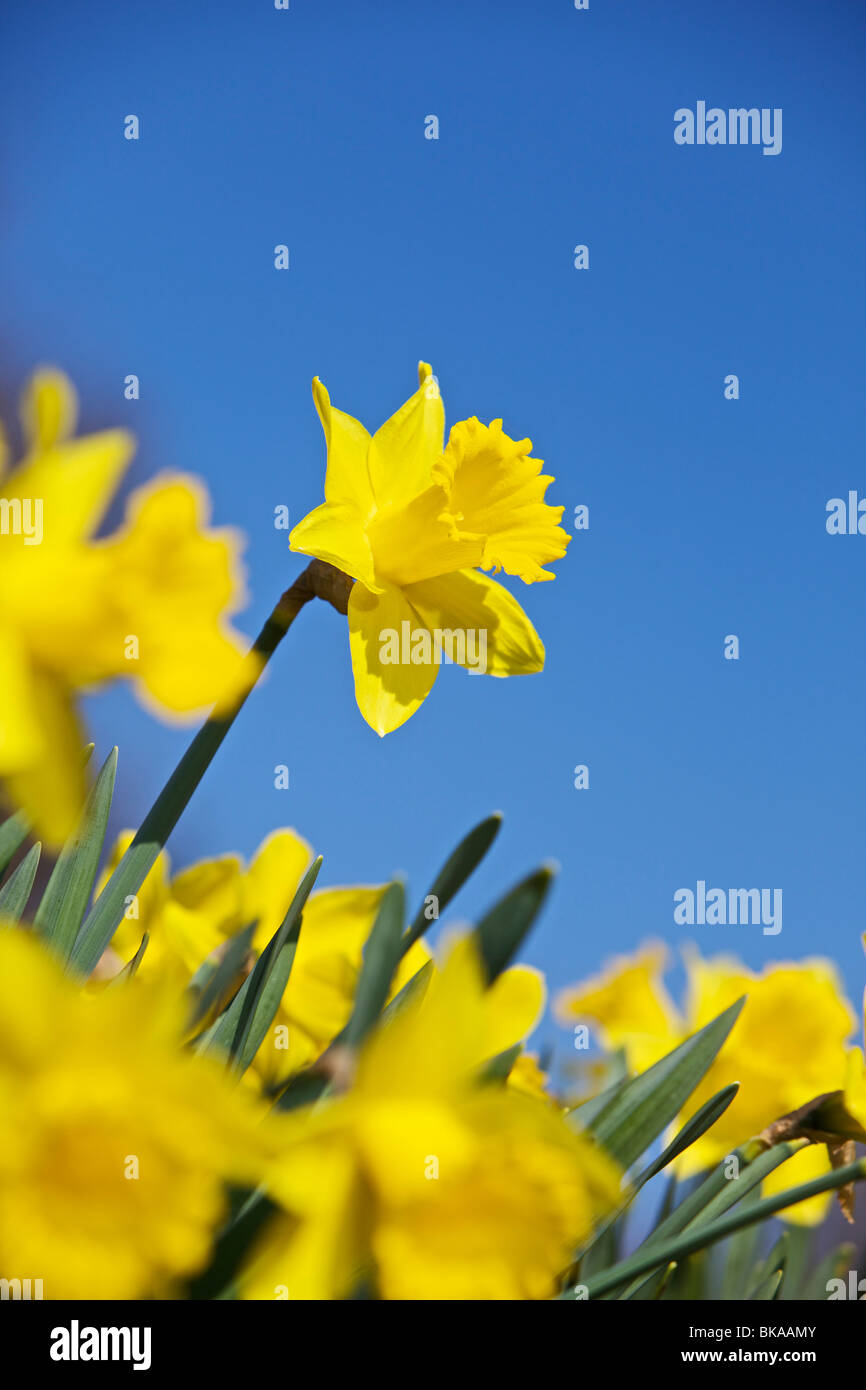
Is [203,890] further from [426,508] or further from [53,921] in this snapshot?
[426,508]

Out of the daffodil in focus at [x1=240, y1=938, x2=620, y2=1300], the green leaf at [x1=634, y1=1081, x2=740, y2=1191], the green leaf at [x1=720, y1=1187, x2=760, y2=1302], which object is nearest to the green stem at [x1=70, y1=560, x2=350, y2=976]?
the daffodil in focus at [x1=240, y1=938, x2=620, y2=1300]

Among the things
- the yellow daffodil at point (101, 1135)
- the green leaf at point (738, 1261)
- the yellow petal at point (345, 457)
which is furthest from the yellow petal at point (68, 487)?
the green leaf at point (738, 1261)

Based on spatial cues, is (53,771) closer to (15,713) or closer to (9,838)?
(15,713)

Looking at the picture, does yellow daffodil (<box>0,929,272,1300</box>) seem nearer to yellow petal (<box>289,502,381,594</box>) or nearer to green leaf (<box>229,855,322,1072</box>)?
green leaf (<box>229,855,322,1072</box>)

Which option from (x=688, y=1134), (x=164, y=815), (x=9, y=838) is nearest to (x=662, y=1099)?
(x=688, y=1134)

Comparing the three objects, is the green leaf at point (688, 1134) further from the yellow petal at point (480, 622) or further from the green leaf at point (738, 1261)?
the green leaf at point (738, 1261)
